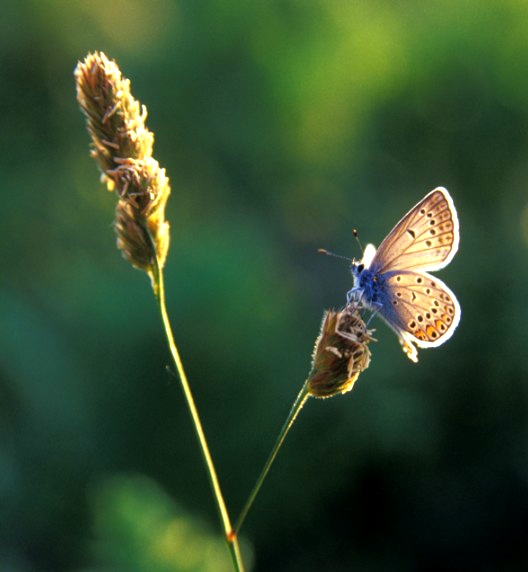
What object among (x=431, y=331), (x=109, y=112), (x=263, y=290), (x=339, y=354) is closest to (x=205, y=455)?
(x=339, y=354)

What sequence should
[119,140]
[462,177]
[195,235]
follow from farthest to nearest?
[462,177]
[195,235]
[119,140]

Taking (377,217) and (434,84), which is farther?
(434,84)

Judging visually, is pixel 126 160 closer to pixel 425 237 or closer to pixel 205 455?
pixel 205 455

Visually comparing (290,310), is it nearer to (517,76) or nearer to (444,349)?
(444,349)

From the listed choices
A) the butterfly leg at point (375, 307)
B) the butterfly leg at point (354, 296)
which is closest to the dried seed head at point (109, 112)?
the butterfly leg at point (354, 296)

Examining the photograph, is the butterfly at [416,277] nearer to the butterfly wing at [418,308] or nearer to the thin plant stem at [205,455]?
the butterfly wing at [418,308]

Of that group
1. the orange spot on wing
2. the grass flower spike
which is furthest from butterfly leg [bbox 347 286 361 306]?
the grass flower spike

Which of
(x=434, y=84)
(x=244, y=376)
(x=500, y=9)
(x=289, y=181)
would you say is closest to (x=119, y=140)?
(x=244, y=376)
